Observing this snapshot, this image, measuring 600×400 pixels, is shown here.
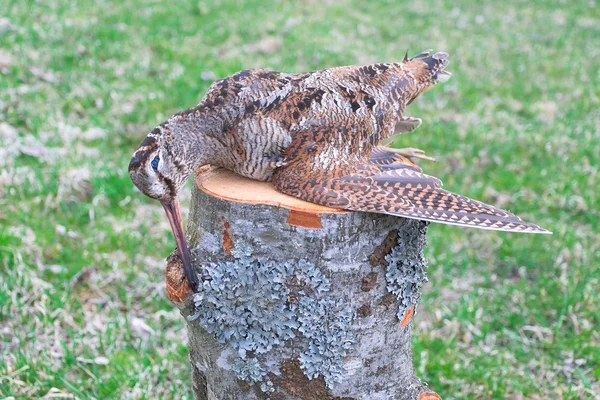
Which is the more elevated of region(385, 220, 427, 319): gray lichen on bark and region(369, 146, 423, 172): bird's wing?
region(369, 146, 423, 172): bird's wing

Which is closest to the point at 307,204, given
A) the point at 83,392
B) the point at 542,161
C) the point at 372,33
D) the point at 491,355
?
the point at 83,392

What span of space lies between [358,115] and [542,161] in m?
4.29

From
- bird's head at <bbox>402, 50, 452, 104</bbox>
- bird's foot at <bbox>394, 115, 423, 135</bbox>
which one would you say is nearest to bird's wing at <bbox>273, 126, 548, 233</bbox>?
bird's foot at <bbox>394, 115, 423, 135</bbox>

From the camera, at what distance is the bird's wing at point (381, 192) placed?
262 cm

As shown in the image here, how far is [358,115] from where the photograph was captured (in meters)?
3.08

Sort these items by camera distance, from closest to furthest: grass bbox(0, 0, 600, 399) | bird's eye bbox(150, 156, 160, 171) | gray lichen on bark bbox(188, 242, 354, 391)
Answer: gray lichen on bark bbox(188, 242, 354, 391) → bird's eye bbox(150, 156, 160, 171) → grass bbox(0, 0, 600, 399)

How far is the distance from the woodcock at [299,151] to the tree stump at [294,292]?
10 cm

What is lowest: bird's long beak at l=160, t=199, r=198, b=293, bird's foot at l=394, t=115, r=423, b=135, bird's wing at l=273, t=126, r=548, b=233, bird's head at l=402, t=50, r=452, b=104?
bird's long beak at l=160, t=199, r=198, b=293

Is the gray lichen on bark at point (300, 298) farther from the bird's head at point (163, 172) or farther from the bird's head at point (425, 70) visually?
the bird's head at point (425, 70)

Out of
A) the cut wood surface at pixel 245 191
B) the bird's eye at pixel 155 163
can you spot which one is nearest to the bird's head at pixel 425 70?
the cut wood surface at pixel 245 191

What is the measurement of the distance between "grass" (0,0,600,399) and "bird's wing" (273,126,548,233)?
174 cm

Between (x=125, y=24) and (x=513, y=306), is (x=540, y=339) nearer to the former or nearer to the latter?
(x=513, y=306)

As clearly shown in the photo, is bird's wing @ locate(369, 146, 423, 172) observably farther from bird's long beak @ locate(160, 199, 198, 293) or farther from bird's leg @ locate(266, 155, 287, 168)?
bird's long beak @ locate(160, 199, 198, 293)

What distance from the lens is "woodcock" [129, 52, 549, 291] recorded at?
2.70 metres
